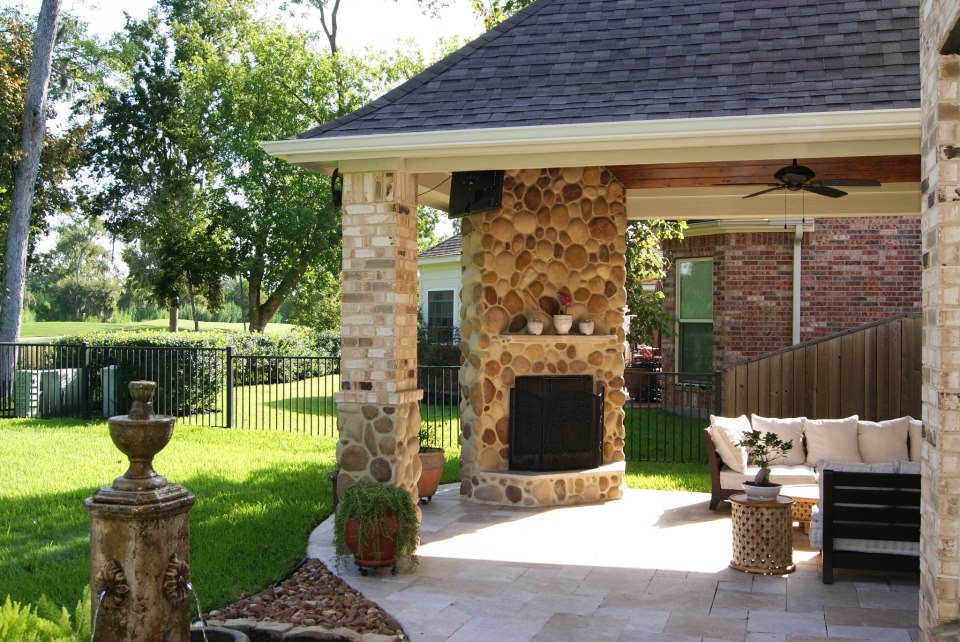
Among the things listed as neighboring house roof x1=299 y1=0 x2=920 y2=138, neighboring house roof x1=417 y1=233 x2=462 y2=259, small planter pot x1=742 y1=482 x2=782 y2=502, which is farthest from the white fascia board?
neighboring house roof x1=417 y1=233 x2=462 y2=259

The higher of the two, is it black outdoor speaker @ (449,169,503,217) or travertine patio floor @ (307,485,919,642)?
black outdoor speaker @ (449,169,503,217)

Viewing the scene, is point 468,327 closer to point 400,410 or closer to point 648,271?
point 400,410

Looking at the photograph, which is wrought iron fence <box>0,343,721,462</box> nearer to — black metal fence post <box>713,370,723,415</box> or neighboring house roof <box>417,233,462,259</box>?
black metal fence post <box>713,370,723,415</box>

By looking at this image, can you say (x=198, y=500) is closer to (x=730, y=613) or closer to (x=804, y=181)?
(x=730, y=613)

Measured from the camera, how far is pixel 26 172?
689 inches

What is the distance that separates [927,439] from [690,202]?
244 inches

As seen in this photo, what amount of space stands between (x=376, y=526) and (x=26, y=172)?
1444 cm

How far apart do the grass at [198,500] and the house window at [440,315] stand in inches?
275

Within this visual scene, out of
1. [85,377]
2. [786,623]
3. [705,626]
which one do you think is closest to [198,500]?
[705,626]

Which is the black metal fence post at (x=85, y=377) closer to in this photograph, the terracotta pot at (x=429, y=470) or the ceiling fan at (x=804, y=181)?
the terracotta pot at (x=429, y=470)

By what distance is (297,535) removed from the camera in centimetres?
736

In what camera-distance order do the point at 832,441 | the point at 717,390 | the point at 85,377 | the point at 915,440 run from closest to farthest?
the point at 915,440 → the point at 832,441 → the point at 717,390 → the point at 85,377

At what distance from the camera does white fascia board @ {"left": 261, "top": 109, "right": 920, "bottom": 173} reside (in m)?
5.70

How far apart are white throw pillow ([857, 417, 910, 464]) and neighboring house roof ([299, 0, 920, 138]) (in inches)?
141
